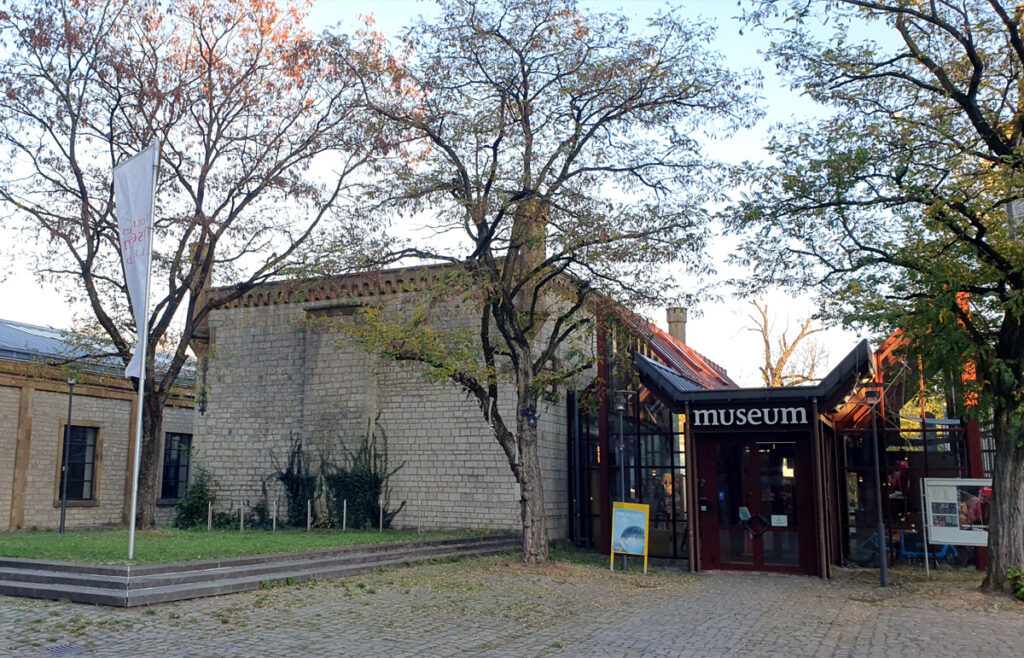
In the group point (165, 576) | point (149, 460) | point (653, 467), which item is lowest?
point (165, 576)

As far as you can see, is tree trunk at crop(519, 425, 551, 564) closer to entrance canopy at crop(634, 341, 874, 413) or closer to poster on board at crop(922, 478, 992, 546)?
entrance canopy at crop(634, 341, 874, 413)

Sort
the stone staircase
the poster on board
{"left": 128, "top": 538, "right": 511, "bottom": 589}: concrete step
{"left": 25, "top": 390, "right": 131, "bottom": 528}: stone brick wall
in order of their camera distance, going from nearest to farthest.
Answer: the stone staircase, {"left": 128, "top": 538, "right": 511, "bottom": 589}: concrete step, the poster on board, {"left": 25, "top": 390, "right": 131, "bottom": 528}: stone brick wall

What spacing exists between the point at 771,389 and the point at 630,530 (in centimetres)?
363

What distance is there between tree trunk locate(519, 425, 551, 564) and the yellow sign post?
1405 millimetres

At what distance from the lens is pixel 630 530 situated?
1625cm

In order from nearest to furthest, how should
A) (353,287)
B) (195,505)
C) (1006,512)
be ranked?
1. (1006,512)
2. (353,287)
3. (195,505)

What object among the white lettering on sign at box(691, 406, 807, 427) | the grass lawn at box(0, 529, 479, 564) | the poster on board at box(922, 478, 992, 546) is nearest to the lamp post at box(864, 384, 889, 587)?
the poster on board at box(922, 478, 992, 546)

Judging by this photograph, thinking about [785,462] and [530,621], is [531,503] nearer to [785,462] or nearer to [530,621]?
[785,462]

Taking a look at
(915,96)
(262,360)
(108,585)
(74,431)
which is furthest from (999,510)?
(74,431)

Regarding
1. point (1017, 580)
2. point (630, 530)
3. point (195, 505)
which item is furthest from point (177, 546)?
point (1017, 580)

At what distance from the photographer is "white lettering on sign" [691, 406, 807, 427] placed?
52.0 feet

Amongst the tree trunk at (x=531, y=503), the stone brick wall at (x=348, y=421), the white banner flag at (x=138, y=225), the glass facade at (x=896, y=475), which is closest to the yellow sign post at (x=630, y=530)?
the tree trunk at (x=531, y=503)

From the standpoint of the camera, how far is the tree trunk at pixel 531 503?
15.6m

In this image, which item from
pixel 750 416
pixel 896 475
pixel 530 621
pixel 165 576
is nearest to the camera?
pixel 530 621
